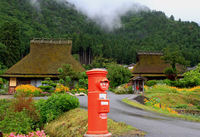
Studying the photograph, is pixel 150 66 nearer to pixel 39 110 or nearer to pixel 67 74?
pixel 67 74

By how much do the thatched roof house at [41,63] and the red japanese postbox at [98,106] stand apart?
27.6 meters

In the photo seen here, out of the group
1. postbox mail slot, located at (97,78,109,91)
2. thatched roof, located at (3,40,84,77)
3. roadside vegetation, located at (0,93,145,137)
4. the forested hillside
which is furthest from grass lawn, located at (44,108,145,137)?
the forested hillside

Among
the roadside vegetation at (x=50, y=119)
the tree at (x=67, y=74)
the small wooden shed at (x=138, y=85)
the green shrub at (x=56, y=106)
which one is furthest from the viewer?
the small wooden shed at (x=138, y=85)

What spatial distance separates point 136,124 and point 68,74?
2134cm

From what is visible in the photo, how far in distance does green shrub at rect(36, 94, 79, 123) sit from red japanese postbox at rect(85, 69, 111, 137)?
19.9 ft

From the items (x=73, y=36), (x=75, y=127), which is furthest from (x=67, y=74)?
(x=73, y=36)

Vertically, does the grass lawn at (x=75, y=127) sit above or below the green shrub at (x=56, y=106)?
below

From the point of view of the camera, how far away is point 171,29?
5054 inches

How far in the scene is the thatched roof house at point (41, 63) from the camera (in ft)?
107

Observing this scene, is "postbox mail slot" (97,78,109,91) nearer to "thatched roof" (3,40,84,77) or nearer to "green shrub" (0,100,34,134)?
"green shrub" (0,100,34,134)

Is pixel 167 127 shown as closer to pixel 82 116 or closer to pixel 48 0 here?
pixel 82 116

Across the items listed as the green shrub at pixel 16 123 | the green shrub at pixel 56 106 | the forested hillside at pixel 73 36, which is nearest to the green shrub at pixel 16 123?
the green shrub at pixel 16 123

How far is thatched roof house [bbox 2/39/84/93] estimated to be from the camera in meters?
32.7

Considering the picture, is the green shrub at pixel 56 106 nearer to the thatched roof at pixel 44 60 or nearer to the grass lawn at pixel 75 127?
the grass lawn at pixel 75 127
